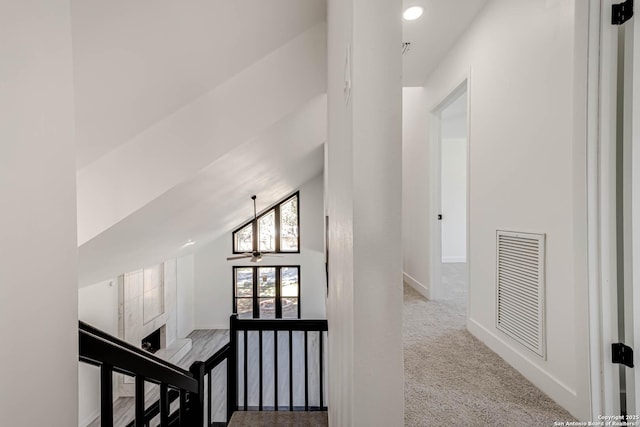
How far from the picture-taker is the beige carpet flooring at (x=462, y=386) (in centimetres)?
134

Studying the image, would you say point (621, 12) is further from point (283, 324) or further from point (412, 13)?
point (283, 324)

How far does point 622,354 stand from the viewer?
1.06 meters

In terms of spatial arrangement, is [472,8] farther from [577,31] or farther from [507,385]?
[507,385]

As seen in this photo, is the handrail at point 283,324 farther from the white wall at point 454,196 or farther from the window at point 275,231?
the window at point 275,231

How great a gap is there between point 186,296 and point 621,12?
30.4 ft

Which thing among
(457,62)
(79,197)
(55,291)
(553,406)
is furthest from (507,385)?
(79,197)

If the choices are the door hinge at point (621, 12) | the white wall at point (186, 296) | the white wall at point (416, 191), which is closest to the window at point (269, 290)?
the white wall at point (186, 296)

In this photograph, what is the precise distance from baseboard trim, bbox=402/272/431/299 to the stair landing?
1.44 meters

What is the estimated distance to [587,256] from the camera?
3.63 feet

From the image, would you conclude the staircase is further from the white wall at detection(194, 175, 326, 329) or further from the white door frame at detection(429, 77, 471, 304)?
the white wall at detection(194, 175, 326, 329)

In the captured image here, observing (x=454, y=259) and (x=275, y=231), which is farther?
(x=275, y=231)

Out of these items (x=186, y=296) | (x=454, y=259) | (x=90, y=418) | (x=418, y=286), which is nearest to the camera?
(x=418, y=286)

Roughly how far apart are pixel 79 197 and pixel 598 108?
9.35ft

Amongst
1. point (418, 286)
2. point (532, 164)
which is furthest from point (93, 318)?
point (532, 164)
